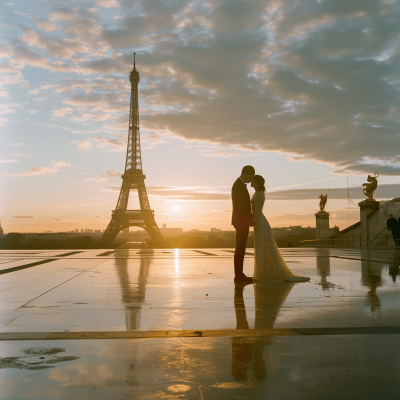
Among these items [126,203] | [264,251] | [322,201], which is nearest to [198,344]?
[264,251]

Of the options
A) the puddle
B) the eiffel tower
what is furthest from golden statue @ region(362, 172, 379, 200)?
the eiffel tower

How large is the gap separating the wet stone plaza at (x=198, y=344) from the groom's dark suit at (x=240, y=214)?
1439mm

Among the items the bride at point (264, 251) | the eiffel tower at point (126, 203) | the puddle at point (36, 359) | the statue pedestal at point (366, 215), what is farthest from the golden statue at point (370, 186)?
the eiffel tower at point (126, 203)

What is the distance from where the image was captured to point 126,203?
59.9 m

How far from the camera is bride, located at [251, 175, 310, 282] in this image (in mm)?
8172

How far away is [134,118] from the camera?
2422 inches

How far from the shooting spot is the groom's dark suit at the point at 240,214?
8.02 m

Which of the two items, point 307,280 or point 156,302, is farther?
point 307,280

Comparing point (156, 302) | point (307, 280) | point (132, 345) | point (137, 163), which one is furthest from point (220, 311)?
point (137, 163)

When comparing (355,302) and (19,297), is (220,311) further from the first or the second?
(19,297)

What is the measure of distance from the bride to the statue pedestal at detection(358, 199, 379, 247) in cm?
1978

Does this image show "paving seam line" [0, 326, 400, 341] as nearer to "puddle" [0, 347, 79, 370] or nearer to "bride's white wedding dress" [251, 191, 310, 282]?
"puddle" [0, 347, 79, 370]

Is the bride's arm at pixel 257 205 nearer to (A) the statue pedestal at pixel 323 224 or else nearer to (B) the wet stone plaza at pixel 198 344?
(B) the wet stone plaza at pixel 198 344

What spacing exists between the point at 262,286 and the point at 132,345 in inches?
169
